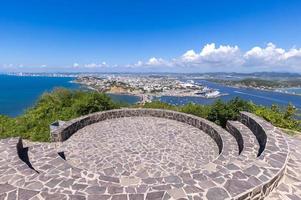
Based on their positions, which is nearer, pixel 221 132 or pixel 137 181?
pixel 137 181

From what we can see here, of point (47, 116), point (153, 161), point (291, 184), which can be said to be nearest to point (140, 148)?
point (153, 161)

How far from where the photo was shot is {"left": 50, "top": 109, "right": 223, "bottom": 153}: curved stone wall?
9.24 meters

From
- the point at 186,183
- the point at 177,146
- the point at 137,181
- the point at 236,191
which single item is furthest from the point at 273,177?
the point at 177,146

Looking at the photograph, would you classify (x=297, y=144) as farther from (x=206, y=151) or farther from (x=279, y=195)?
(x=279, y=195)

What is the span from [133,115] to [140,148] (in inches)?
222

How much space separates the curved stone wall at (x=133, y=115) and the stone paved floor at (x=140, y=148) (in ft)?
0.95

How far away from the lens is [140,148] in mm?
8359

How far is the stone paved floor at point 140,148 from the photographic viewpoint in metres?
6.74

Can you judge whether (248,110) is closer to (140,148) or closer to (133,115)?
(133,115)

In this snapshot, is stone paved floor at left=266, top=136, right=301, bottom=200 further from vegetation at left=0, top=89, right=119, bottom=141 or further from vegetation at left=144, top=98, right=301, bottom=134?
vegetation at left=0, top=89, right=119, bottom=141

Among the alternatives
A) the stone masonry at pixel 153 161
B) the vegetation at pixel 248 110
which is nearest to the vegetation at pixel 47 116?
the stone masonry at pixel 153 161

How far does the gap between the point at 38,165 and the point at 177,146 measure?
508 centimetres

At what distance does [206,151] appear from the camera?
8.30m

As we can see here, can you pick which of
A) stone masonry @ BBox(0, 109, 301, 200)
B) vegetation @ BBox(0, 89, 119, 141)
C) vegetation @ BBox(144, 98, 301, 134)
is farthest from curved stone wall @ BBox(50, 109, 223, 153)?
vegetation @ BBox(0, 89, 119, 141)
